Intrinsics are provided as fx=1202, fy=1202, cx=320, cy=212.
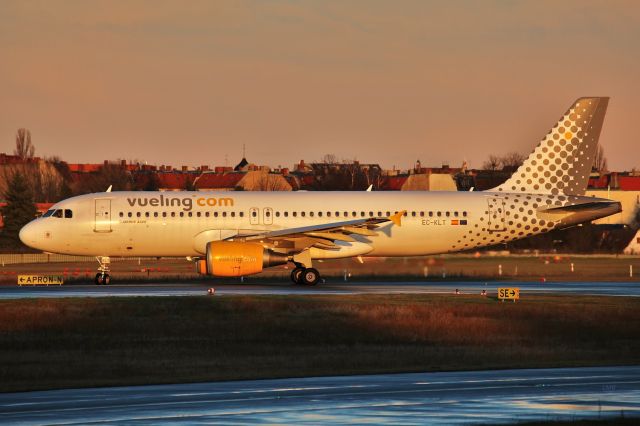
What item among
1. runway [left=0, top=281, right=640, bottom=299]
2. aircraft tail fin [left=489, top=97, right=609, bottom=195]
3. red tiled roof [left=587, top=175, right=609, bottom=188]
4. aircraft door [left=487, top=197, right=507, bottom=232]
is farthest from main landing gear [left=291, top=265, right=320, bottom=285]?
red tiled roof [left=587, top=175, right=609, bottom=188]

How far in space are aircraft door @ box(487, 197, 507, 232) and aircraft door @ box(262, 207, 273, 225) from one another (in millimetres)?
8571

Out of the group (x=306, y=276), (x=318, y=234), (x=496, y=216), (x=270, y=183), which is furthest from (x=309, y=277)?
(x=270, y=183)

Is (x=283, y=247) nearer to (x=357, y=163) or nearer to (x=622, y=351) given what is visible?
(x=622, y=351)

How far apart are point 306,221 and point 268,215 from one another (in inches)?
58.7

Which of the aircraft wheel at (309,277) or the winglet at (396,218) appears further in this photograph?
the aircraft wheel at (309,277)

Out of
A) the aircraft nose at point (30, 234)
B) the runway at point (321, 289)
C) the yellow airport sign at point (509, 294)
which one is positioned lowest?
the runway at point (321, 289)

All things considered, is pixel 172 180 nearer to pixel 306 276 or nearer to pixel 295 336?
pixel 306 276

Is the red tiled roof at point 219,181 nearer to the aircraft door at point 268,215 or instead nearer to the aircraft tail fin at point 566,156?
the aircraft tail fin at point 566,156

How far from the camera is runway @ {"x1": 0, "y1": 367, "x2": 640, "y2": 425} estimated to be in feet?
58.5

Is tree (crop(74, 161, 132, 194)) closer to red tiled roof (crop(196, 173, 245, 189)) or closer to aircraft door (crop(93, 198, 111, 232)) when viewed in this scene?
red tiled roof (crop(196, 173, 245, 189))

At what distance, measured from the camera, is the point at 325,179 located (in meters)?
129

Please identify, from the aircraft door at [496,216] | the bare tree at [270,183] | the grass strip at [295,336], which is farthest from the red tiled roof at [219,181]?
the grass strip at [295,336]

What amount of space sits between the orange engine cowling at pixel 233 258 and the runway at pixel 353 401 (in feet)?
63.6

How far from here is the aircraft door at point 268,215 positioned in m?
46.3
